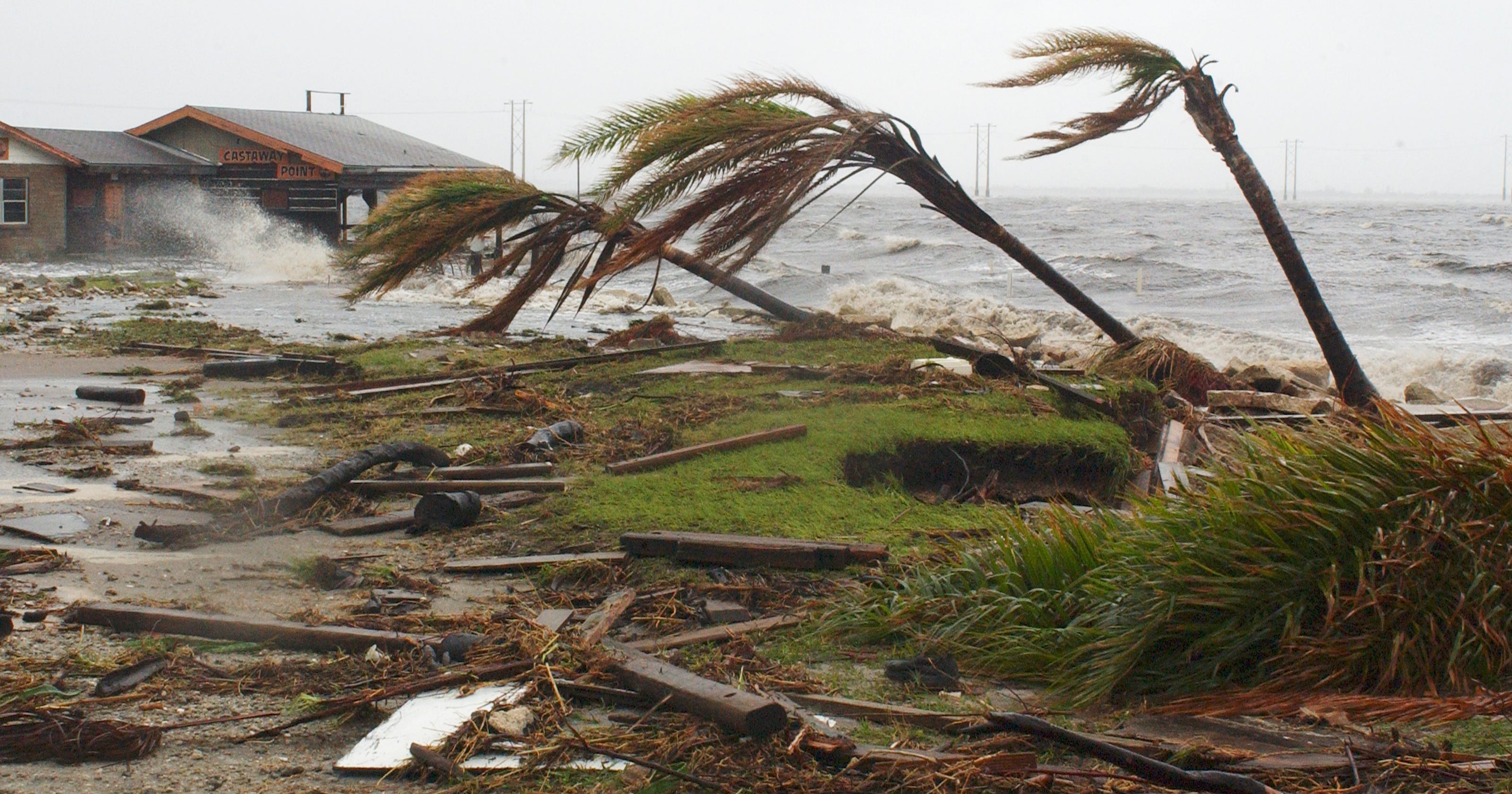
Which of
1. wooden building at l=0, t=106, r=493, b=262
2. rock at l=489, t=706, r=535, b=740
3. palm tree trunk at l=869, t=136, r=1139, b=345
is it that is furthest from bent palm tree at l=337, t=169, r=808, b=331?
wooden building at l=0, t=106, r=493, b=262

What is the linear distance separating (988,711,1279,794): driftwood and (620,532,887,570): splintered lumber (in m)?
1.92

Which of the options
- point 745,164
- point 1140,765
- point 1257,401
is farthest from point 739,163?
point 1140,765

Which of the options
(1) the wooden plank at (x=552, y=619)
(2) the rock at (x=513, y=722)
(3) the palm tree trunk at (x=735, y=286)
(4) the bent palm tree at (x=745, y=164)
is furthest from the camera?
(3) the palm tree trunk at (x=735, y=286)

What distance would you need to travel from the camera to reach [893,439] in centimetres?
762

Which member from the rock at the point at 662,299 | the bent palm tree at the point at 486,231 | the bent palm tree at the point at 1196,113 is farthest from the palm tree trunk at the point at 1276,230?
the rock at the point at 662,299

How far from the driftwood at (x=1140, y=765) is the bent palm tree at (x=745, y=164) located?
610cm

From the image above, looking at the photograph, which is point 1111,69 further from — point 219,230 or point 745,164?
point 219,230

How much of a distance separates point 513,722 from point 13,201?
35.5 m

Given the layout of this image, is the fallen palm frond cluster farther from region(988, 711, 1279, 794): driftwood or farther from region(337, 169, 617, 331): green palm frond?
region(337, 169, 617, 331): green palm frond

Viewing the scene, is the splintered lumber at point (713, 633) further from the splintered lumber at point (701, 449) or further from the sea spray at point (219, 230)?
the sea spray at point (219, 230)

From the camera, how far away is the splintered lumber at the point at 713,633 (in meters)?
4.31

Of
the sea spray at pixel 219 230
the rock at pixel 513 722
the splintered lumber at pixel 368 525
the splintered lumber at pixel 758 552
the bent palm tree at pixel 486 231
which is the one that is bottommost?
the rock at pixel 513 722

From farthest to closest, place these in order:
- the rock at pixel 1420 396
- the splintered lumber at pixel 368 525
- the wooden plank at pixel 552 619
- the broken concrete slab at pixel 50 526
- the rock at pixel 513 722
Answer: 1. the rock at pixel 1420 396
2. the splintered lumber at pixel 368 525
3. the broken concrete slab at pixel 50 526
4. the wooden plank at pixel 552 619
5. the rock at pixel 513 722

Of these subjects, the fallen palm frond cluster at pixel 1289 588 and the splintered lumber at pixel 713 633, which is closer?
the fallen palm frond cluster at pixel 1289 588
